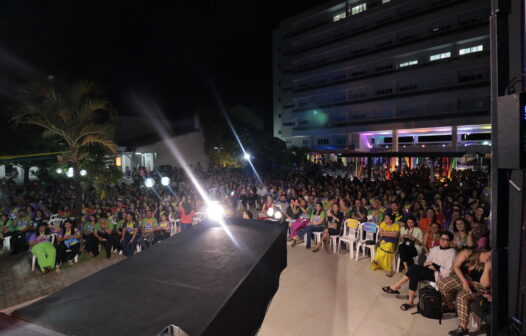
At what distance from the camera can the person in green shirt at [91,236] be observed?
812cm

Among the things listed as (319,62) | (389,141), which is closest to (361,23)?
(319,62)

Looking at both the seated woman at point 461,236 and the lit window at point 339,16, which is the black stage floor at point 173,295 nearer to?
the seated woman at point 461,236

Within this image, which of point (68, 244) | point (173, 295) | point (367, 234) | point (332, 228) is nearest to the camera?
point (173, 295)

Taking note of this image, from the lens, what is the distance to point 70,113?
8.70m

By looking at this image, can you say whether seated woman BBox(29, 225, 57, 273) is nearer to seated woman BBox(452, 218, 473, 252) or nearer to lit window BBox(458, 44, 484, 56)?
seated woman BBox(452, 218, 473, 252)

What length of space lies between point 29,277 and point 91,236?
167 cm

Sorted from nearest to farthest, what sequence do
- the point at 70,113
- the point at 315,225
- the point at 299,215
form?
the point at 315,225 → the point at 70,113 → the point at 299,215

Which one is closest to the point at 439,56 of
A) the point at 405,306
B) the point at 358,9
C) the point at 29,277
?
the point at 358,9

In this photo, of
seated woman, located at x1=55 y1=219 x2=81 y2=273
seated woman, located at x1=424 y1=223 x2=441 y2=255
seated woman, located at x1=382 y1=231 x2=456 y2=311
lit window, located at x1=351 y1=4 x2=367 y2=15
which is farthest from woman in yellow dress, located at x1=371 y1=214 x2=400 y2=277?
lit window, located at x1=351 y1=4 x2=367 y2=15

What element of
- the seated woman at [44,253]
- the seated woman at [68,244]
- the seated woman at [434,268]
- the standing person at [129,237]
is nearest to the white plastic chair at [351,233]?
the seated woman at [434,268]

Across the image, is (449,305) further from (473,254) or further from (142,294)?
(142,294)

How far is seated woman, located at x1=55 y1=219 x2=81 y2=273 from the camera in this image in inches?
288

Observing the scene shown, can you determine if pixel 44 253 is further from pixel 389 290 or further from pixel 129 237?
pixel 389 290

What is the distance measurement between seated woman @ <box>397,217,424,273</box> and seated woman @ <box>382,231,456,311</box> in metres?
0.73
